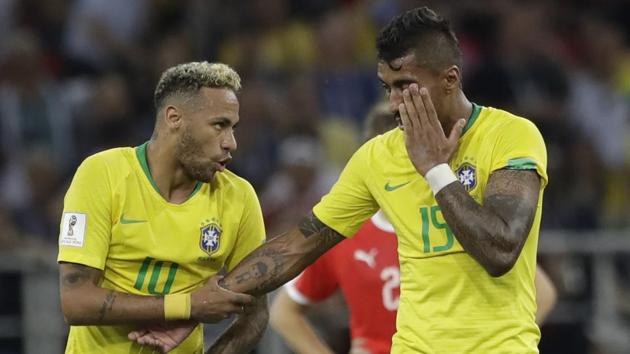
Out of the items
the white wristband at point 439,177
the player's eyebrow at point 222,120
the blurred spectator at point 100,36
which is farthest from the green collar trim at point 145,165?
the blurred spectator at point 100,36

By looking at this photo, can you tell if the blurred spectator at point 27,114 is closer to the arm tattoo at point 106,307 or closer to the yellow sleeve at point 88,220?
the yellow sleeve at point 88,220

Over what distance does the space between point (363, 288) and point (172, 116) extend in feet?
4.99

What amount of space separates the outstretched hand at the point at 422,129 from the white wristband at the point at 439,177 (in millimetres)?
50

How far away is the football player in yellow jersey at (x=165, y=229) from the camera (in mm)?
5656

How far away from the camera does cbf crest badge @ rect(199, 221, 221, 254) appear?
588 centimetres

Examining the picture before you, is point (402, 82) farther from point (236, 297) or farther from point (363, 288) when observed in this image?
point (363, 288)

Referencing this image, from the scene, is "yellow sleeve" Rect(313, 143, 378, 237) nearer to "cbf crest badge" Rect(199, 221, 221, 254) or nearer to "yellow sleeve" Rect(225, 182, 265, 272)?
"yellow sleeve" Rect(225, 182, 265, 272)

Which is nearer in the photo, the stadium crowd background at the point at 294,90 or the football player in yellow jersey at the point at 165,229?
the football player in yellow jersey at the point at 165,229

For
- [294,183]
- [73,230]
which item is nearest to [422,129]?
[73,230]

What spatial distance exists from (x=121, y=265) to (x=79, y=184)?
38 centimetres

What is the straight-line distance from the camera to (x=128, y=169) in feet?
19.3

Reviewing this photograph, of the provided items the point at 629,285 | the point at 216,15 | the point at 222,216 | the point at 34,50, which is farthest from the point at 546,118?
the point at 222,216

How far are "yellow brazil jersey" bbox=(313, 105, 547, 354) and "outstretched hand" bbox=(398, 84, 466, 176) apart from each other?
0.57ft

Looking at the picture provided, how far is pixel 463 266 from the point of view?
17.8 ft
